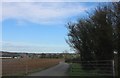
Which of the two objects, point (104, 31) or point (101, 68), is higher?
point (104, 31)

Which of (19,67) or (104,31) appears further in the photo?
(19,67)

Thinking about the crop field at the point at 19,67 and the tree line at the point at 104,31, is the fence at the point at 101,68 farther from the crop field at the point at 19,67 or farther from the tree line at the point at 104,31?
the crop field at the point at 19,67

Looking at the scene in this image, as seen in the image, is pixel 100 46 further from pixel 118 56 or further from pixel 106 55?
pixel 118 56

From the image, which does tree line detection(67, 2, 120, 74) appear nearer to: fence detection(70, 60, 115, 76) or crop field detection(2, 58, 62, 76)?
fence detection(70, 60, 115, 76)

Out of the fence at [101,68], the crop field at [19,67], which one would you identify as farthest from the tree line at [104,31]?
the crop field at [19,67]

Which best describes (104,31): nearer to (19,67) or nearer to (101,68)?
(101,68)

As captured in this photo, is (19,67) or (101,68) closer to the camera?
(101,68)

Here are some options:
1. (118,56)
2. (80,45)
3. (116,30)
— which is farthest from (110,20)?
(80,45)

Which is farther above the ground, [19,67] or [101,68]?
[101,68]

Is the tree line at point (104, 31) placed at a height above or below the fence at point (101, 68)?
above

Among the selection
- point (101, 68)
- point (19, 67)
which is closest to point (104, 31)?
point (101, 68)

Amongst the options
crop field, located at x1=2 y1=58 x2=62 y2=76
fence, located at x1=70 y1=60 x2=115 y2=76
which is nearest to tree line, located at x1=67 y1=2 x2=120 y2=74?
fence, located at x1=70 y1=60 x2=115 y2=76

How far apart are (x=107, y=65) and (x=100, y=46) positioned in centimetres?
245

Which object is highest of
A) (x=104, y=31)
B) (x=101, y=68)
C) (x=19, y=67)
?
(x=104, y=31)
